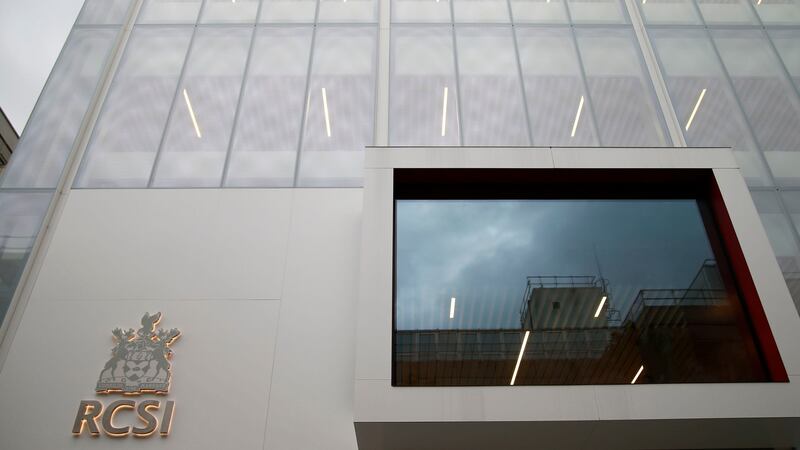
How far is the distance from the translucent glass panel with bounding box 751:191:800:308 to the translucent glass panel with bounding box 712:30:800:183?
1.66 feet

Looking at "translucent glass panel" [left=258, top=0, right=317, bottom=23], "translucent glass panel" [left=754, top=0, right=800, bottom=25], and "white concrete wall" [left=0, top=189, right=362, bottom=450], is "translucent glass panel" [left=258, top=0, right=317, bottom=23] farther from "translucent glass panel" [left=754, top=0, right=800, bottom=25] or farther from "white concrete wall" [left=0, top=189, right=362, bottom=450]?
"translucent glass panel" [left=754, top=0, right=800, bottom=25]

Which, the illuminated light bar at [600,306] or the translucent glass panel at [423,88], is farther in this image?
the translucent glass panel at [423,88]

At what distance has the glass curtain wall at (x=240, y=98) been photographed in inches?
394

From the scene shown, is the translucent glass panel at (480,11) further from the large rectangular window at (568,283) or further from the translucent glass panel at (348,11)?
the large rectangular window at (568,283)

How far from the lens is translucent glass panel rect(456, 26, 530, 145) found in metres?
10.4

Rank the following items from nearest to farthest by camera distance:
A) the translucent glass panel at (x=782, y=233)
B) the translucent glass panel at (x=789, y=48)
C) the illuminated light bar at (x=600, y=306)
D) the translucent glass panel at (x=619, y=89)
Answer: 1. the illuminated light bar at (x=600, y=306)
2. the translucent glass panel at (x=782, y=233)
3. the translucent glass panel at (x=619, y=89)
4. the translucent glass panel at (x=789, y=48)

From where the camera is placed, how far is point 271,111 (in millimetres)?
10781

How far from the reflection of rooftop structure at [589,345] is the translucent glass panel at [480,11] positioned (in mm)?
7140

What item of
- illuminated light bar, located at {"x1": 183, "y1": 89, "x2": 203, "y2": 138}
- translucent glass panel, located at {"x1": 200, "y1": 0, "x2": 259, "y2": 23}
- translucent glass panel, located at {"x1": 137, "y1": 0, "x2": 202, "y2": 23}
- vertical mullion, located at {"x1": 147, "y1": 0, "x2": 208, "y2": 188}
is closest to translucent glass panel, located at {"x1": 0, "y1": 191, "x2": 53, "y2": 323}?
vertical mullion, located at {"x1": 147, "y1": 0, "x2": 208, "y2": 188}

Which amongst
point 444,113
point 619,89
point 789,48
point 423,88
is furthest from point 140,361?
point 789,48

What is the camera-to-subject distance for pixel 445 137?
33.9 feet

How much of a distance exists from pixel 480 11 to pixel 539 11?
1314 mm

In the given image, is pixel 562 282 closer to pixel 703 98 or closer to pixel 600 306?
pixel 600 306

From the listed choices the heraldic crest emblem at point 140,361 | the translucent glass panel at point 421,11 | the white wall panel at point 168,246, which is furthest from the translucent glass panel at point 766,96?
the heraldic crest emblem at point 140,361
